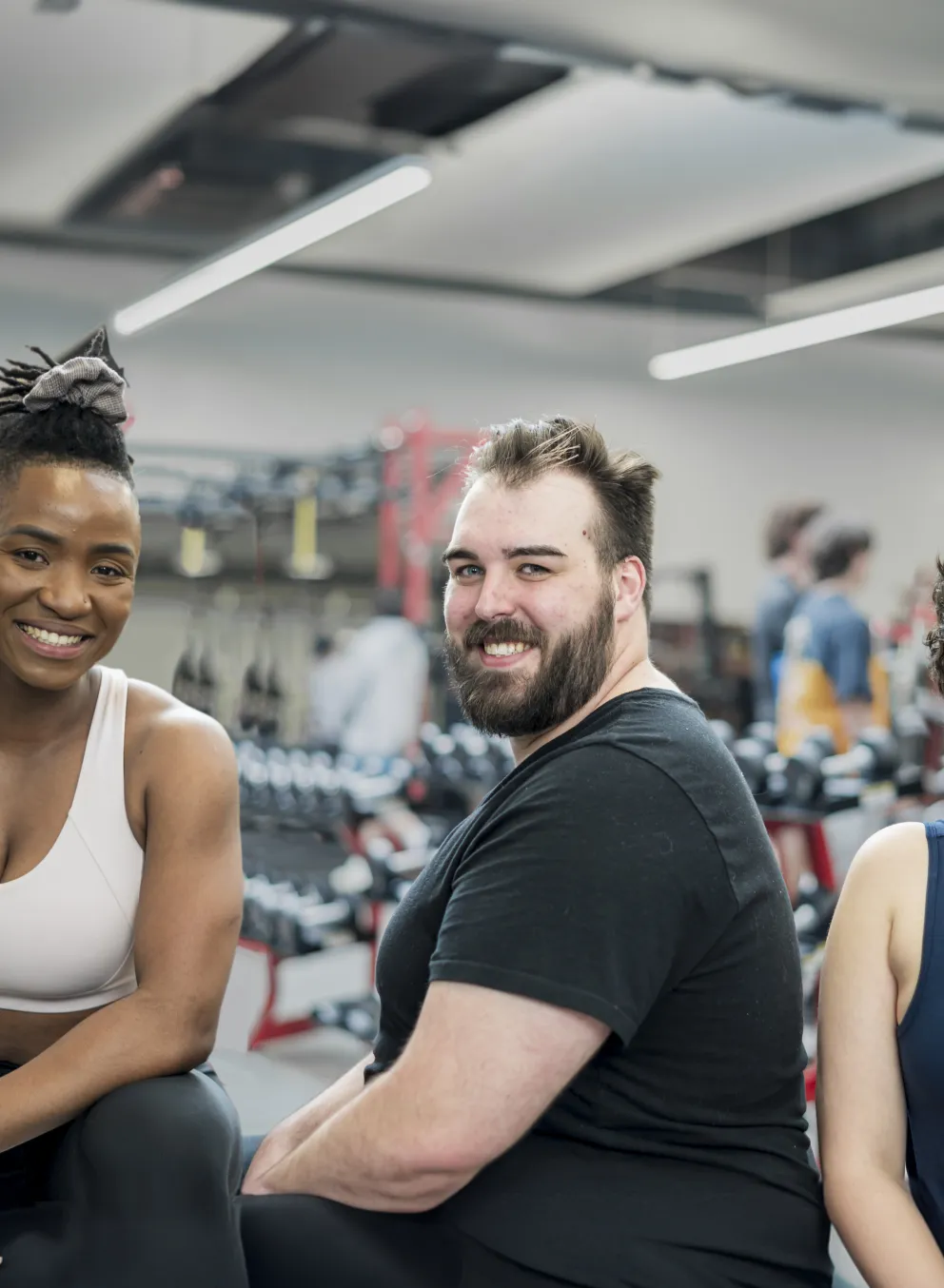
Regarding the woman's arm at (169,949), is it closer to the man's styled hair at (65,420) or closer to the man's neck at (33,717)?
the man's neck at (33,717)

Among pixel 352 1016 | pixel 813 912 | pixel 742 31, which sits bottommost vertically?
pixel 352 1016

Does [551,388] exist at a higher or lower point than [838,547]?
higher

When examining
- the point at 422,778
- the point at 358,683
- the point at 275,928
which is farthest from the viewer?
the point at 358,683

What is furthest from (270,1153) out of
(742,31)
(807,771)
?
(742,31)

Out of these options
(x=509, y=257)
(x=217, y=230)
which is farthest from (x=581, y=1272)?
(x=509, y=257)

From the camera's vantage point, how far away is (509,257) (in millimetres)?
8656

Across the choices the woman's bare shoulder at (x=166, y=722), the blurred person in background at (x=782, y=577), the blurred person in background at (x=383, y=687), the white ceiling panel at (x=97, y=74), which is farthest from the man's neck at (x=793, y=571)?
the woman's bare shoulder at (x=166, y=722)

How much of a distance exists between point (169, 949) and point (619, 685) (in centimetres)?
48

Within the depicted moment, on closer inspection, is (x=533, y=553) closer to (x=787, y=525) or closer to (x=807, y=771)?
(x=807, y=771)

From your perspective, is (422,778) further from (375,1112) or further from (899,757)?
(375,1112)

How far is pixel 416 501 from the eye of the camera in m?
5.12

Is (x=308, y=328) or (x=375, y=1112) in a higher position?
(x=308, y=328)

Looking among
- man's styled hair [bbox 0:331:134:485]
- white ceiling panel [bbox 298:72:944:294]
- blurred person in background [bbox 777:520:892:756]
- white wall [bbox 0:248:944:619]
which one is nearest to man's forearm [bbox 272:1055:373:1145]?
man's styled hair [bbox 0:331:134:485]

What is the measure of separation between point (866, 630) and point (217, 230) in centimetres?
474
